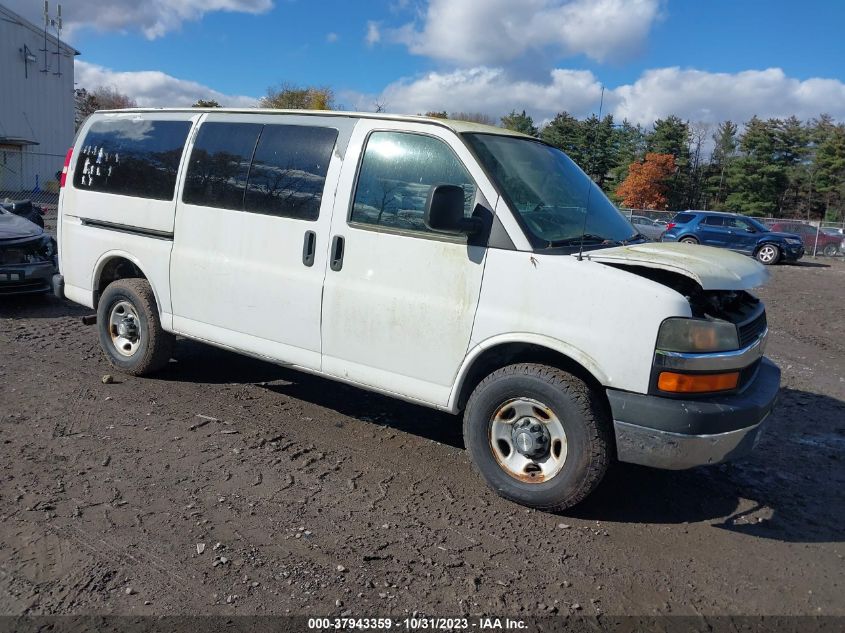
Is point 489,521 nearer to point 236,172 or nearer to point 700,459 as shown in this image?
point 700,459

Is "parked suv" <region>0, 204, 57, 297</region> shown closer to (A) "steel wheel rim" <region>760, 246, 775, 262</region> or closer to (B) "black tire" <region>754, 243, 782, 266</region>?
(B) "black tire" <region>754, 243, 782, 266</region>

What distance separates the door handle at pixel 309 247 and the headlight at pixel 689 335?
91.2 inches

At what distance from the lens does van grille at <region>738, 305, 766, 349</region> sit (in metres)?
3.73

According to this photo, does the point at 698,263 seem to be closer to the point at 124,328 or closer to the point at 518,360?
the point at 518,360

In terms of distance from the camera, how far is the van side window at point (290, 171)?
463cm

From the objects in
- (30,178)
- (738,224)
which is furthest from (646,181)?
(30,178)

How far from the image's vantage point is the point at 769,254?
23078 mm

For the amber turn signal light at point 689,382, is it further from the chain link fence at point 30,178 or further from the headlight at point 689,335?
the chain link fence at point 30,178

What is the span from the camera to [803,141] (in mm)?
56562

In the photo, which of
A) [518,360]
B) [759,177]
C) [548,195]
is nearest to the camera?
[518,360]

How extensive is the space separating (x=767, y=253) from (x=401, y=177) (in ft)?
73.2

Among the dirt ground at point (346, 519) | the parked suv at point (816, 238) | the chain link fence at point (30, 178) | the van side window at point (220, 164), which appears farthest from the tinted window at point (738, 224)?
the chain link fence at point (30, 178)

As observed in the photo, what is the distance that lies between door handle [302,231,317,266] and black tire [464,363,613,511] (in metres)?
1.47

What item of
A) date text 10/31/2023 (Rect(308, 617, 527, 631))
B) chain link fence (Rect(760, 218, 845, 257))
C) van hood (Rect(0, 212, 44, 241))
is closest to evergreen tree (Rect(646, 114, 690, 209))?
chain link fence (Rect(760, 218, 845, 257))
